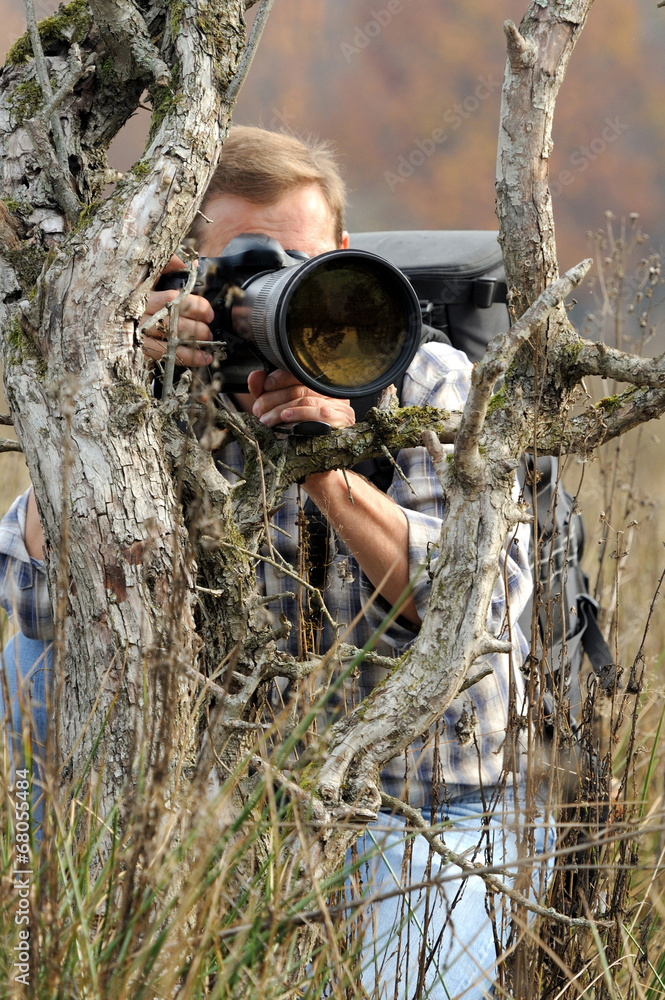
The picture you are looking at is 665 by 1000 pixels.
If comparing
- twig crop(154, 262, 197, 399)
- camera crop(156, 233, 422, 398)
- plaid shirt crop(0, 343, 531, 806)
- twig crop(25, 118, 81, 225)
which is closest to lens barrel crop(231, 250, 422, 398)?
camera crop(156, 233, 422, 398)

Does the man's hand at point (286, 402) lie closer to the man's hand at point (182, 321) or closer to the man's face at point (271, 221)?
the man's hand at point (182, 321)

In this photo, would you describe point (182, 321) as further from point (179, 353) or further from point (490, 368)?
point (490, 368)

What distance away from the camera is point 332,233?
1.67 metres

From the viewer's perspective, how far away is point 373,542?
120 cm

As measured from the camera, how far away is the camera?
3.03 ft

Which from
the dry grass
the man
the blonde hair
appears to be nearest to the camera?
the dry grass

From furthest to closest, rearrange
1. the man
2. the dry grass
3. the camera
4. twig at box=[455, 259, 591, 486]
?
the man
the camera
twig at box=[455, 259, 591, 486]
the dry grass

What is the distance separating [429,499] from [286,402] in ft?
1.75

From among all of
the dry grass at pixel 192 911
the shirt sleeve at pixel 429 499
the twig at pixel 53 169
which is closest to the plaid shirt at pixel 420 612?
the shirt sleeve at pixel 429 499

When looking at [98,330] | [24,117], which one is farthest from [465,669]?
[24,117]

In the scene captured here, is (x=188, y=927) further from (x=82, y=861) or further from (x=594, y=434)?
(x=594, y=434)

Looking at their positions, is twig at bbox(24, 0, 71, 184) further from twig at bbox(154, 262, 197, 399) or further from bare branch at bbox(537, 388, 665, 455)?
bare branch at bbox(537, 388, 665, 455)

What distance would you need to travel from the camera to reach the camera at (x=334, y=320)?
0.92 metres

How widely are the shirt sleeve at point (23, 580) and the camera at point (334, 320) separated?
53 cm
